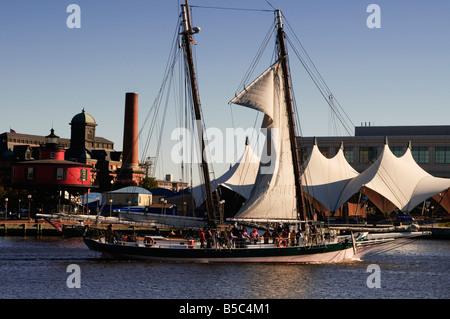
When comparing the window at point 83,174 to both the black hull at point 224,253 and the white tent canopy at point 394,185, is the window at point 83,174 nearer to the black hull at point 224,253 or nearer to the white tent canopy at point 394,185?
the white tent canopy at point 394,185

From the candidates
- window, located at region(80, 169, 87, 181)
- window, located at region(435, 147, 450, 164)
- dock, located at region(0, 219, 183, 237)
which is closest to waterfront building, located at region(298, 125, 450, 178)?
window, located at region(435, 147, 450, 164)

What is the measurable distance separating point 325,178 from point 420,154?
39299 millimetres

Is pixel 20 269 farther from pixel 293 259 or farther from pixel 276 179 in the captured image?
pixel 276 179

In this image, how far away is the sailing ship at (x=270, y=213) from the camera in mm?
60312

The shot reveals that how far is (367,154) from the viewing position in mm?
162625

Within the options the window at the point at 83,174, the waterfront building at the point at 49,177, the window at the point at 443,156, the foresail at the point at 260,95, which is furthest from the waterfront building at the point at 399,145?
the foresail at the point at 260,95

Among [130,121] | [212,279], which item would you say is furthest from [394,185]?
[130,121]

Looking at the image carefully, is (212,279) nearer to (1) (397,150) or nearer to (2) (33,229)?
(2) (33,229)

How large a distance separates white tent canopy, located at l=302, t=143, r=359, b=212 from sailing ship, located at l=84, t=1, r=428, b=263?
171 feet

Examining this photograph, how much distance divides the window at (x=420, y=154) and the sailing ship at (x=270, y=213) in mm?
90774

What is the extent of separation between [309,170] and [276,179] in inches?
2201

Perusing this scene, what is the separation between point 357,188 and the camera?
4717 inches

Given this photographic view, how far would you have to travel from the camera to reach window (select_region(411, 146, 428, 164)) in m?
158
